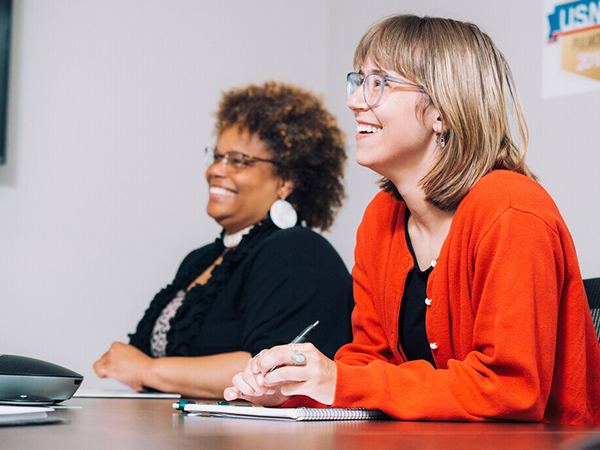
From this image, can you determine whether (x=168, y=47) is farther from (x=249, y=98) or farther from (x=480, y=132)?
(x=480, y=132)

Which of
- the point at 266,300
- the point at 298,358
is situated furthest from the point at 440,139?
the point at 266,300

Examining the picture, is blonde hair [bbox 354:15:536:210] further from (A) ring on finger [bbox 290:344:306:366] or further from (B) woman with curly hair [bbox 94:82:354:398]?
(B) woman with curly hair [bbox 94:82:354:398]

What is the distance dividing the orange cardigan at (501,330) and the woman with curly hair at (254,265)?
61 cm

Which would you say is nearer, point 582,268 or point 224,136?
point 582,268

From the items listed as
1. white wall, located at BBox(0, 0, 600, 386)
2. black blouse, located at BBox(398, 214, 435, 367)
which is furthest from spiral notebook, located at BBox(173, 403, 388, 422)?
white wall, located at BBox(0, 0, 600, 386)

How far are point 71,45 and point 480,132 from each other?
1933 mm

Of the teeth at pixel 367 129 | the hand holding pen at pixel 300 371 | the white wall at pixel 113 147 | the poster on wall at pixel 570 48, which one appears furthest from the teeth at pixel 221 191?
the hand holding pen at pixel 300 371

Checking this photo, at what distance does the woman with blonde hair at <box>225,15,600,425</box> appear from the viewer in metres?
0.91

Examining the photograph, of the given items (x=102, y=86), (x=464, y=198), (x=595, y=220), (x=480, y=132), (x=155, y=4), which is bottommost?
(x=595, y=220)

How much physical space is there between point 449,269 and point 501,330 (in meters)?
0.17

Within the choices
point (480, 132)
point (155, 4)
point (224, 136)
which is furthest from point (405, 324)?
point (155, 4)

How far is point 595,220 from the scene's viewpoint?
1.85m

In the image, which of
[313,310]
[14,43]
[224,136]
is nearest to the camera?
[313,310]

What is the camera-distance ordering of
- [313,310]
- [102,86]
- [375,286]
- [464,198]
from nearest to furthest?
[464,198] < [375,286] < [313,310] < [102,86]
